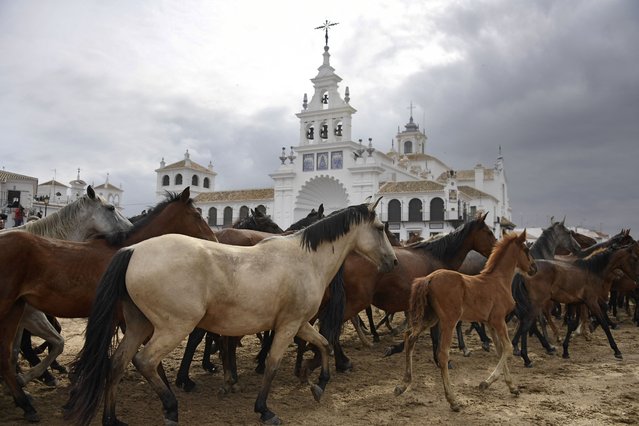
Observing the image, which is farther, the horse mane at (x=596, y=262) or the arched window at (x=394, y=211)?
the arched window at (x=394, y=211)

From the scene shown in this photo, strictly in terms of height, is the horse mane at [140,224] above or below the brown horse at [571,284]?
above

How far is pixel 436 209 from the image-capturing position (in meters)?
44.2

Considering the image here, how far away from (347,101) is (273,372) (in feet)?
151

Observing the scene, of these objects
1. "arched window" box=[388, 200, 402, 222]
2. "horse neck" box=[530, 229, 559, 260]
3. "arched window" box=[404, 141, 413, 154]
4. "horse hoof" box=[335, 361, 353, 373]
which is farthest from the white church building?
"horse hoof" box=[335, 361, 353, 373]

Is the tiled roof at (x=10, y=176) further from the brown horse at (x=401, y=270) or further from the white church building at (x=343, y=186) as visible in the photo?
the brown horse at (x=401, y=270)

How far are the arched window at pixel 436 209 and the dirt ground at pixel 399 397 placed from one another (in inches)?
1458

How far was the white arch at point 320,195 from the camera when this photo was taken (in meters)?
48.8

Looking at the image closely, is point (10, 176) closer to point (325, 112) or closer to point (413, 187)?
point (325, 112)

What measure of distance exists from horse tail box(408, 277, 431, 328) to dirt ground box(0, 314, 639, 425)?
2.84ft

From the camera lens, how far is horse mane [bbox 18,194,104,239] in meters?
5.91

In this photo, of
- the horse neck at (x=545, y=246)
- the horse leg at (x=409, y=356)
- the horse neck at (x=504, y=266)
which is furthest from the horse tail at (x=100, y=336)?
the horse neck at (x=545, y=246)

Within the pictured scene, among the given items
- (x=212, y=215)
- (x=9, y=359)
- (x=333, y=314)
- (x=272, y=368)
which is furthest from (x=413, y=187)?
(x=9, y=359)

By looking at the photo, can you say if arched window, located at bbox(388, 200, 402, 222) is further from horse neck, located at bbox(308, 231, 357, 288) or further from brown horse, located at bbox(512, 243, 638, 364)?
horse neck, located at bbox(308, 231, 357, 288)

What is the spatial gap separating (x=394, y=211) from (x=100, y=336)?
42932 mm
